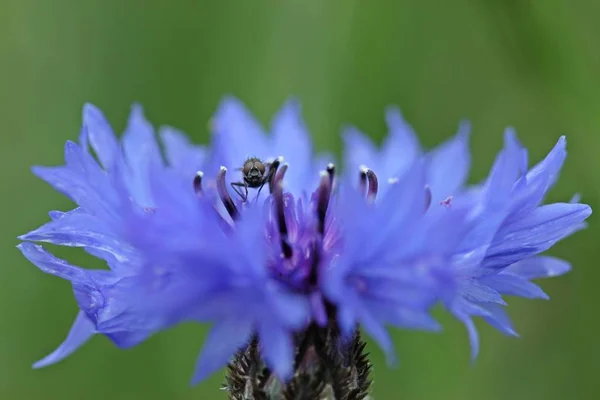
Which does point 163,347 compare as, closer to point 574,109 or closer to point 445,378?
point 445,378

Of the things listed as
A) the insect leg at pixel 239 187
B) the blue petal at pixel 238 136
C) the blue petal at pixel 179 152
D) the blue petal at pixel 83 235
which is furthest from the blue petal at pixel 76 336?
the blue petal at pixel 238 136

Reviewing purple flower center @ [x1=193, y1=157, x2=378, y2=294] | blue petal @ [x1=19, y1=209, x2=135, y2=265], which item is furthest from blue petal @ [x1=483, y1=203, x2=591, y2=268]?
blue petal @ [x1=19, y1=209, x2=135, y2=265]

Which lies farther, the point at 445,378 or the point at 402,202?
the point at 445,378

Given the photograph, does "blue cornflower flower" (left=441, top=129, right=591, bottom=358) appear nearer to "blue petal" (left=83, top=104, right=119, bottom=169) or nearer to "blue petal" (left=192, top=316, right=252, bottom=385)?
"blue petal" (left=192, top=316, right=252, bottom=385)

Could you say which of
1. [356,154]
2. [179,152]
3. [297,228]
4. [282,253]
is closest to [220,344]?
[282,253]

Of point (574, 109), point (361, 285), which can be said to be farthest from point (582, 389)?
point (361, 285)

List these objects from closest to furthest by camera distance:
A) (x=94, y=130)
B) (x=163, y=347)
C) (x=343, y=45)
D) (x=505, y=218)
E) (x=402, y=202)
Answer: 1. (x=402, y=202)
2. (x=505, y=218)
3. (x=94, y=130)
4. (x=163, y=347)
5. (x=343, y=45)
